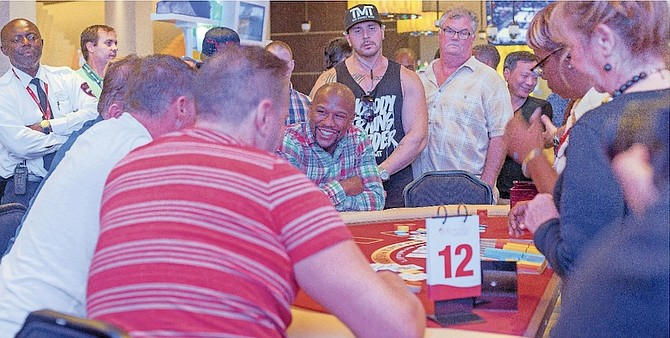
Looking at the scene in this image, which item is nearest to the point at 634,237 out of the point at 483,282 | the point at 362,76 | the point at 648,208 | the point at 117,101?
the point at 648,208

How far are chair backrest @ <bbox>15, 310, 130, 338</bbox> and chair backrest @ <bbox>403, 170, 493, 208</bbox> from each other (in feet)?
9.73

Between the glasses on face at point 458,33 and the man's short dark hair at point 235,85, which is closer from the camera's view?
the man's short dark hair at point 235,85

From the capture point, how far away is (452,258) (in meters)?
2.02

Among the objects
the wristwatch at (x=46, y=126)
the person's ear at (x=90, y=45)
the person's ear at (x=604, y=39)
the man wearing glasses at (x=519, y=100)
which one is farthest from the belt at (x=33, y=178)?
the person's ear at (x=604, y=39)

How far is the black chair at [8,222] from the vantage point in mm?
2941

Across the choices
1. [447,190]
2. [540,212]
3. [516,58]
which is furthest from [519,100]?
[540,212]

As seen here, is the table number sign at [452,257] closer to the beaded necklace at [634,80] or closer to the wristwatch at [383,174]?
the beaded necklace at [634,80]

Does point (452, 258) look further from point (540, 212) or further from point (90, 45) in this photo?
point (90, 45)

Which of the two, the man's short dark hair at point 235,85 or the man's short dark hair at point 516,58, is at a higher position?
the man's short dark hair at point 235,85

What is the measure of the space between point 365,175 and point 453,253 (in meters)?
2.20

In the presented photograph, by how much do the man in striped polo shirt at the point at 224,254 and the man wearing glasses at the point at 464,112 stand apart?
3.56m

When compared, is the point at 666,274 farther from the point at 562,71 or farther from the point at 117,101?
the point at 117,101

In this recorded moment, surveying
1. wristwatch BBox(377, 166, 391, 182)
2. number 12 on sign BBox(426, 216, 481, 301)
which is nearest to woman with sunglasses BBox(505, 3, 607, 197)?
number 12 on sign BBox(426, 216, 481, 301)

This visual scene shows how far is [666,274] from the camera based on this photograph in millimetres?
1462
